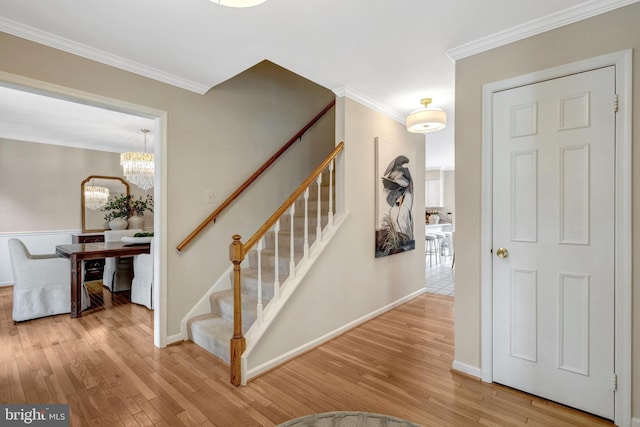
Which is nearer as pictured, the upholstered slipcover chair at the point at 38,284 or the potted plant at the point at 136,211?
the upholstered slipcover chair at the point at 38,284

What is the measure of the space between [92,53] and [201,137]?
0.98 meters

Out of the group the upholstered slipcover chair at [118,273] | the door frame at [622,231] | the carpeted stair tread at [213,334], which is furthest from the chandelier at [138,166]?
the door frame at [622,231]

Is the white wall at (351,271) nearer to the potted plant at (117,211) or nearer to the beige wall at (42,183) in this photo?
the potted plant at (117,211)

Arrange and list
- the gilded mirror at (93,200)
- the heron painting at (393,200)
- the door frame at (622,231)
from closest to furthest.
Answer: the door frame at (622,231) < the heron painting at (393,200) < the gilded mirror at (93,200)

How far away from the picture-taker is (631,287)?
1.61 meters

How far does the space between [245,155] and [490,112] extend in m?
2.40

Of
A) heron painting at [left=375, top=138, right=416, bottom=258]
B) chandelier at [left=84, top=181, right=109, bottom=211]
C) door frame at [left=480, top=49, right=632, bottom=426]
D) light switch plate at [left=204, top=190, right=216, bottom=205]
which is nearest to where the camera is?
door frame at [left=480, top=49, right=632, bottom=426]

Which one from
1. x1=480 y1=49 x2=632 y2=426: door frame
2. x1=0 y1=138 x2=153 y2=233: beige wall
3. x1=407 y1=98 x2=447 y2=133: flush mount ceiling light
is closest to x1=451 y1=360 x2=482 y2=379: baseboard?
x1=480 y1=49 x2=632 y2=426: door frame

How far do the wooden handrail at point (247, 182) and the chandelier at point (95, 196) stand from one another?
3.90 m

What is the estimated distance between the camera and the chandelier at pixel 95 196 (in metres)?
5.36

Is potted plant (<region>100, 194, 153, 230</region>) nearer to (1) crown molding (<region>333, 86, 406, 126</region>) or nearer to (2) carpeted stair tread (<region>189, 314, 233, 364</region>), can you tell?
(2) carpeted stair tread (<region>189, 314, 233, 364</region>)

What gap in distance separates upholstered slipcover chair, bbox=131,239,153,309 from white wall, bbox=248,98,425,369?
2.25 meters

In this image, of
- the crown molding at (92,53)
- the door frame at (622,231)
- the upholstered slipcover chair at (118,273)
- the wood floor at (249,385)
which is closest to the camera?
the door frame at (622,231)

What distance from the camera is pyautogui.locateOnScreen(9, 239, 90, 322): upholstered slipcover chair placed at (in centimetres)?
324
